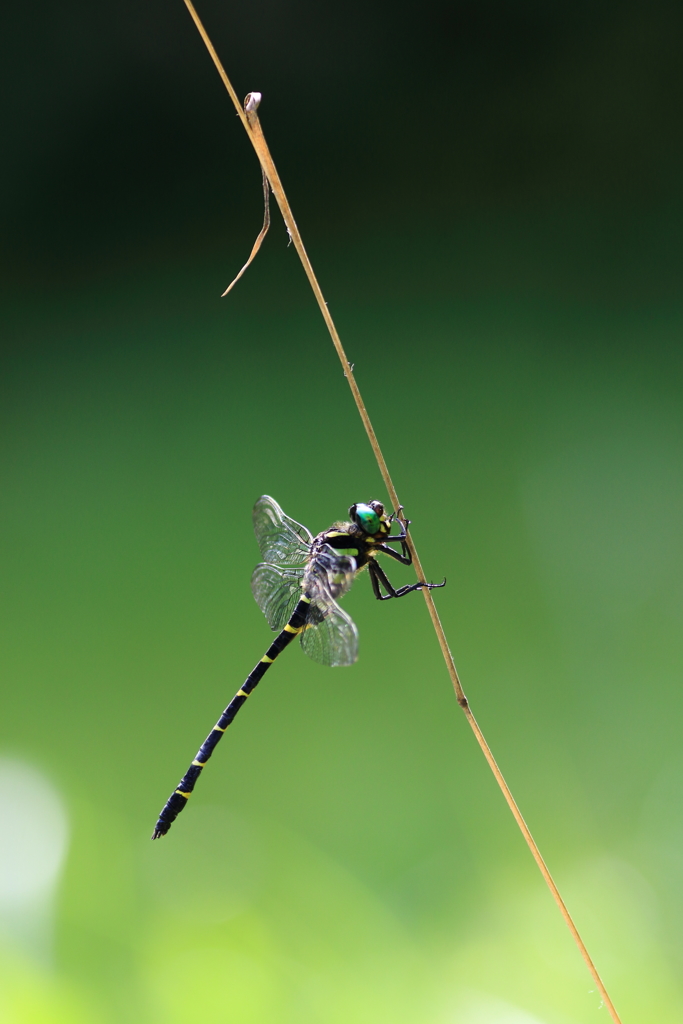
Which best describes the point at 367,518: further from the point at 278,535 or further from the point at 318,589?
the point at 278,535

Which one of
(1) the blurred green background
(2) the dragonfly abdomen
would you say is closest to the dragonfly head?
(2) the dragonfly abdomen

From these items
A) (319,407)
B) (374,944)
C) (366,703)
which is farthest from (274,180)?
(319,407)

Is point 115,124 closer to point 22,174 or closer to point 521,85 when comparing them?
point 22,174

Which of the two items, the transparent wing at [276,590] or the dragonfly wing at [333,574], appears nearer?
the dragonfly wing at [333,574]

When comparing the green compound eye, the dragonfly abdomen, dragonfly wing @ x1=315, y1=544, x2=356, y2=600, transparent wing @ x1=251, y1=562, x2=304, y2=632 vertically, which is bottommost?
the dragonfly abdomen

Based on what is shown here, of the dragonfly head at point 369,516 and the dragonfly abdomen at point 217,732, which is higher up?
the dragonfly head at point 369,516

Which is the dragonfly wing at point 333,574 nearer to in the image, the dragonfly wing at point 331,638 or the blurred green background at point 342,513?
the dragonfly wing at point 331,638

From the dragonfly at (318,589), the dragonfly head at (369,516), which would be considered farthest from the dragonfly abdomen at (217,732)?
the dragonfly head at (369,516)

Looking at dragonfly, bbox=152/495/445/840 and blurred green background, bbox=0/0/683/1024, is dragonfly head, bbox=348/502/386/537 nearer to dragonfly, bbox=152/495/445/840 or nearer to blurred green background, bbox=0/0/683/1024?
dragonfly, bbox=152/495/445/840
